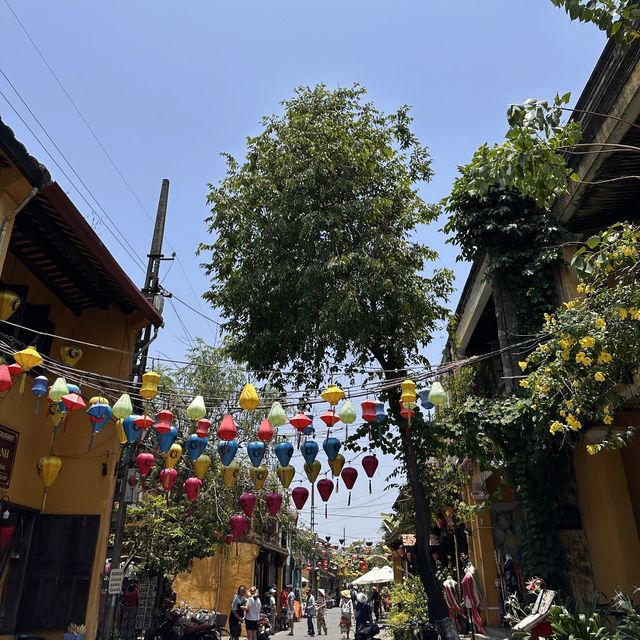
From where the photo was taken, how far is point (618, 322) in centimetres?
600

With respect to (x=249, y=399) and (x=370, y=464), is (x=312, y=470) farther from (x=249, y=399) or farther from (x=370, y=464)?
(x=249, y=399)

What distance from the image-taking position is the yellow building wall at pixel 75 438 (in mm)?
9234

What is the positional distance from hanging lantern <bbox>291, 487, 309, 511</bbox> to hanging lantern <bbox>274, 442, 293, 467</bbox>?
2.71ft

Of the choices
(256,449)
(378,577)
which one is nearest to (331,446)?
(256,449)

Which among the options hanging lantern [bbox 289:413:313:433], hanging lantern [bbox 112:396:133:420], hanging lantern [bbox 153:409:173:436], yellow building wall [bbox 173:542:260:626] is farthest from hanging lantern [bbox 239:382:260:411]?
yellow building wall [bbox 173:542:260:626]

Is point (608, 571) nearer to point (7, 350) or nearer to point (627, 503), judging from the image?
point (627, 503)

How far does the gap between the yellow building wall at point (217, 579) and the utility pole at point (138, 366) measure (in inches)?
398

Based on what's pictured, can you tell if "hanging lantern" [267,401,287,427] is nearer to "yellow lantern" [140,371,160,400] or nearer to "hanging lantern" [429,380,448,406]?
"yellow lantern" [140,371,160,400]

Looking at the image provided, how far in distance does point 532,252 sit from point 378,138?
4292 mm

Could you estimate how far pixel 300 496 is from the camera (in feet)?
29.0

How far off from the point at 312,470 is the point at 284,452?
0.66 meters

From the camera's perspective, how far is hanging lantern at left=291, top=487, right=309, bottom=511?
345 inches

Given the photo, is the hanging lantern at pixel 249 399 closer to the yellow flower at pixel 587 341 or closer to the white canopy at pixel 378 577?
the yellow flower at pixel 587 341

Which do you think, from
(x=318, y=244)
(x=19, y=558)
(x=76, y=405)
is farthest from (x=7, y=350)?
(x=318, y=244)
